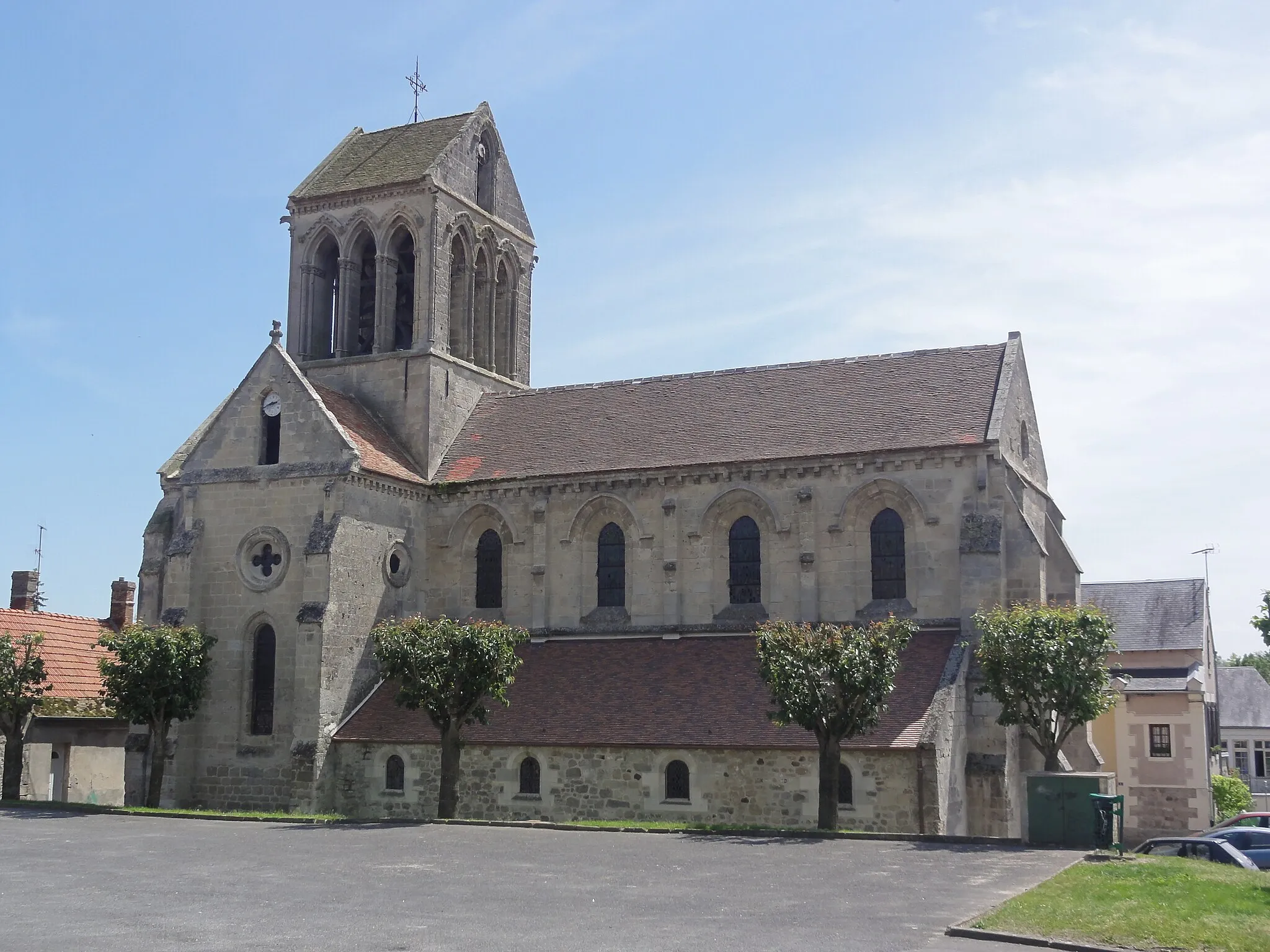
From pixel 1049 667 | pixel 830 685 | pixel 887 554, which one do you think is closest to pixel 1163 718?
pixel 887 554

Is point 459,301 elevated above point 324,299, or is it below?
below

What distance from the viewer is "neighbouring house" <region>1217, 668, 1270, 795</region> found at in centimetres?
6359

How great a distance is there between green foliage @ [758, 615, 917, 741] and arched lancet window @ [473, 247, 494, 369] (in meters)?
18.7

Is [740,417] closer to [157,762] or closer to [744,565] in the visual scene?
[744,565]

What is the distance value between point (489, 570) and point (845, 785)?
42.8ft

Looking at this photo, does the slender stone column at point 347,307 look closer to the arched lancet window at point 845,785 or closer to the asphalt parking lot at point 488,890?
the asphalt parking lot at point 488,890

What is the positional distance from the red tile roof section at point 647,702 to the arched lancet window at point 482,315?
11.5m

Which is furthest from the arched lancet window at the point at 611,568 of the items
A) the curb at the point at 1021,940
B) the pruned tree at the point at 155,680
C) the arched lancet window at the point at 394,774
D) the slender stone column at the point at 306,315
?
the curb at the point at 1021,940

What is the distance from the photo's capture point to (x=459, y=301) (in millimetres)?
42031

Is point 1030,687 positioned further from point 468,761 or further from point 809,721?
point 468,761

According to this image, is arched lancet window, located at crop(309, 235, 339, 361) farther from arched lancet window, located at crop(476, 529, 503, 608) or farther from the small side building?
the small side building

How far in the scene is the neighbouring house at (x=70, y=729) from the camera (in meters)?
38.5

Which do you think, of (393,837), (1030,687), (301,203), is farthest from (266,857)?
(301,203)

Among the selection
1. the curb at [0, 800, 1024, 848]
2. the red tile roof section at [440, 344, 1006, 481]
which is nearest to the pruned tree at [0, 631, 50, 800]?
the curb at [0, 800, 1024, 848]
